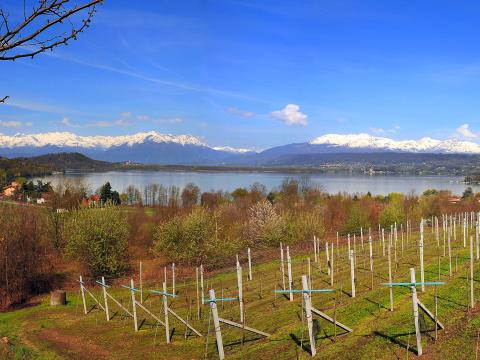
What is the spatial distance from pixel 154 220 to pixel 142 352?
45124mm

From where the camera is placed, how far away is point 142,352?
1847 cm

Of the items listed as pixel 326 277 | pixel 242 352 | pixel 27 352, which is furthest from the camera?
pixel 326 277

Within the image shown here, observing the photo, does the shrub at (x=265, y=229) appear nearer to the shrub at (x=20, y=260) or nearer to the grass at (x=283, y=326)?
the grass at (x=283, y=326)

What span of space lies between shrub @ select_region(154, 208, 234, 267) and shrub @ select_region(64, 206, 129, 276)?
5016 millimetres

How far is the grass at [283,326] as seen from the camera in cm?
1451

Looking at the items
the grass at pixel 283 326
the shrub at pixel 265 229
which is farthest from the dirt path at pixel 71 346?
the shrub at pixel 265 229

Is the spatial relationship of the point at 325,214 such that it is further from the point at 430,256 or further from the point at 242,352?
the point at 242,352

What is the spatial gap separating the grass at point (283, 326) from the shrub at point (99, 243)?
7240 millimetres

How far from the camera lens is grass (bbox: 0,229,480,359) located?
47.6 feet

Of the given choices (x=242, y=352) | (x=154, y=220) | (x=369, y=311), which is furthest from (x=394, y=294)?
(x=154, y=220)

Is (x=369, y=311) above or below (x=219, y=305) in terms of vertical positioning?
above

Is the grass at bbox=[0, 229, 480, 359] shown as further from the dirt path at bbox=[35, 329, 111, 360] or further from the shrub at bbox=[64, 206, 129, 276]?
the shrub at bbox=[64, 206, 129, 276]

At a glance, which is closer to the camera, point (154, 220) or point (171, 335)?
point (171, 335)

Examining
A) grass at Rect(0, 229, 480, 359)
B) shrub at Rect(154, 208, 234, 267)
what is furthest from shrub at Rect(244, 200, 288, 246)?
grass at Rect(0, 229, 480, 359)
